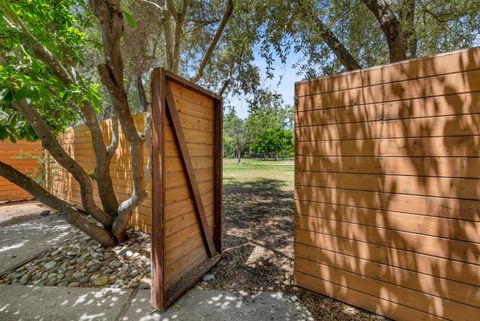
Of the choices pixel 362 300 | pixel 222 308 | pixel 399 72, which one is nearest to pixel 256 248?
pixel 222 308

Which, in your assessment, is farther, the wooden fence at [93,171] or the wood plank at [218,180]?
the wooden fence at [93,171]

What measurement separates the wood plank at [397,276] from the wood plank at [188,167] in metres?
1.11

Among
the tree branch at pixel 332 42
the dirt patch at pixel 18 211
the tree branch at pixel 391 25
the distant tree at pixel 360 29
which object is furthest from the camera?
the dirt patch at pixel 18 211

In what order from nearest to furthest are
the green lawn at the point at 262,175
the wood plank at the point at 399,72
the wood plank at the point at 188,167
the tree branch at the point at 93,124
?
1. the wood plank at the point at 399,72
2. the wood plank at the point at 188,167
3. the tree branch at the point at 93,124
4. the green lawn at the point at 262,175

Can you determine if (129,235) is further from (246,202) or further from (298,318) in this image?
(246,202)

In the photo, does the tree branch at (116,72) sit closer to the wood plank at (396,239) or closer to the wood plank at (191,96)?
the wood plank at (191,96)

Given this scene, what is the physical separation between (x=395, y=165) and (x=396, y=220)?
1.46 ft

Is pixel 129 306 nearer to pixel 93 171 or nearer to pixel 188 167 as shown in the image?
pixel 188 167

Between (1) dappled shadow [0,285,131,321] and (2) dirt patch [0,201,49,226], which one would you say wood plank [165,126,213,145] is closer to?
(1) dappled shadow [0,285,131,321]

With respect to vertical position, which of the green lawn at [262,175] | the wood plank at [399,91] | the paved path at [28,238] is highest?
the wood plank at [399,91]

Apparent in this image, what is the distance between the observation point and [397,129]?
183 cm

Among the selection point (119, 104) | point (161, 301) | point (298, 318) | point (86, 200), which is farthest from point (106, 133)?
point (298, 318)

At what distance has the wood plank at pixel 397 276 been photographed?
5.35 ft

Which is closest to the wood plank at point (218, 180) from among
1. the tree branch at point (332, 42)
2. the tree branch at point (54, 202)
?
the tree branch at point (54, 202)
